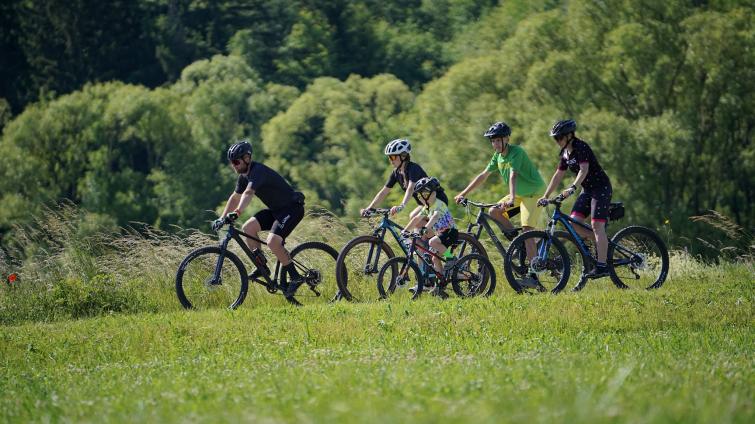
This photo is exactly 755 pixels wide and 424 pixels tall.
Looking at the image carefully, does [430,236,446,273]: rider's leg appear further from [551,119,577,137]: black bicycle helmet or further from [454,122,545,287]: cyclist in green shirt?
[551,119,577,137]: black bicycle helmet

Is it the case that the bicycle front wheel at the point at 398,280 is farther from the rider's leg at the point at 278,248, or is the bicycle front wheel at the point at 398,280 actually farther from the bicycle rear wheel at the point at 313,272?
the rider's leg at the point at 278,248

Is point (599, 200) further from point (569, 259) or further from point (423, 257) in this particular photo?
point (423, 257)

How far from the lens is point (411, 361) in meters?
8.11

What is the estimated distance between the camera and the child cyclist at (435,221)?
12.7 meters

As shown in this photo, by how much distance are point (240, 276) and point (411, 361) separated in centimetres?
515

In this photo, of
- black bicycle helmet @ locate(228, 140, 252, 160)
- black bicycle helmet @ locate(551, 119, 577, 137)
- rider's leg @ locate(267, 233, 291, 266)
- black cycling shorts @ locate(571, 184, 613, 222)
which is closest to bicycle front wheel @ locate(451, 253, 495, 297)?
black cycling shorts @ locate(571, 184, 613, 222)

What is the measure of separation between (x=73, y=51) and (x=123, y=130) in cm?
1005

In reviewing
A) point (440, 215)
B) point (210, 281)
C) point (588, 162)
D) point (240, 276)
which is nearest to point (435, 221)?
point (440, 215)

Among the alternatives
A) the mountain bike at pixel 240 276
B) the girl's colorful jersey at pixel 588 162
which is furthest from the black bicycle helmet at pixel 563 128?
the mountain bike at pixel 240 276

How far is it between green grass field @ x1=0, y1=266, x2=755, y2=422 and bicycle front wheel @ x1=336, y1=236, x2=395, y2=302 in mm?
887

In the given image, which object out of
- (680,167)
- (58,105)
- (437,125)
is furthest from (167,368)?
(58,105)

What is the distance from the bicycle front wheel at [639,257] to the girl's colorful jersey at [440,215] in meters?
1.90

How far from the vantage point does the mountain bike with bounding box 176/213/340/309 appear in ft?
41.5

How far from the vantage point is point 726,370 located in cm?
739
